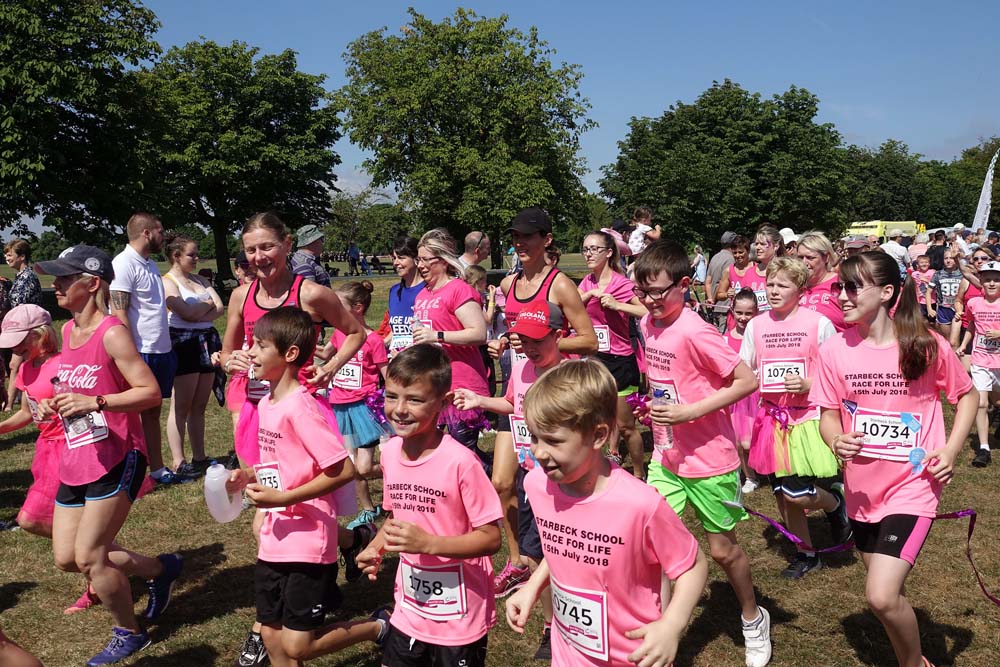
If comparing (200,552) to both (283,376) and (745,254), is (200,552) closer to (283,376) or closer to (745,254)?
(283,376)

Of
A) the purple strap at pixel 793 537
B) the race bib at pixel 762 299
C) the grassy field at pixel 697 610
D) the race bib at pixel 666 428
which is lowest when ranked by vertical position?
the grassy field at pixel 697 610

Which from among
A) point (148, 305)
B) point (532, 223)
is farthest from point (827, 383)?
point (148, 305)

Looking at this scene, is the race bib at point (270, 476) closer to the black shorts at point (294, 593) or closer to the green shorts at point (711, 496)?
the black shorts at point (294, 593)

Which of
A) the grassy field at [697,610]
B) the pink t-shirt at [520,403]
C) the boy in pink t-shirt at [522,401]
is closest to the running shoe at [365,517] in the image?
the grassy field at [697,610]

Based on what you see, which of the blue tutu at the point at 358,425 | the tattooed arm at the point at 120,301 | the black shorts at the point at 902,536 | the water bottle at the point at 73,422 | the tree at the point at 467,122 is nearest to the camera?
the black shorts at the point at 902,536

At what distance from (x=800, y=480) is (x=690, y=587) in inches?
122

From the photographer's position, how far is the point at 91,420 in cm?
402

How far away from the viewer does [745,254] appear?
9.53 meters

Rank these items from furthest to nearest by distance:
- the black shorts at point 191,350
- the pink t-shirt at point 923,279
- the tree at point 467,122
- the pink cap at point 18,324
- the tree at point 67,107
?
1. the tree at point 467,122
2. the tree at point 67,107
3. the pink t-shirt at point 923,279
4. the black shorts at point 191,350
5. the pink cap at point 18,324

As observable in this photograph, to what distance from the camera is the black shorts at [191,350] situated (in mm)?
8078

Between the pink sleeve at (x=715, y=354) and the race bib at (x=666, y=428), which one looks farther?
the race bib at (x=666, y=428)

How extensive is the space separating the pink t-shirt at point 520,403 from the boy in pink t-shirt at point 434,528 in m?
1.19

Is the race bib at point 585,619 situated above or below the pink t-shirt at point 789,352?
below

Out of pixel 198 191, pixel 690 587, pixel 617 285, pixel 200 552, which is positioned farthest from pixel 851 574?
pixel 198 191
